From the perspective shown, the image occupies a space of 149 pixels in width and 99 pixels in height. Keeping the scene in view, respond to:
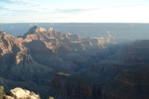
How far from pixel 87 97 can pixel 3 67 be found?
84115mm

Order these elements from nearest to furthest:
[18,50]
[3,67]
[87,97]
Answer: [87,97], [3,67], [18,50]

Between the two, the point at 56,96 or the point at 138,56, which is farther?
the point at 138,56

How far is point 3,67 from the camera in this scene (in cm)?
16812

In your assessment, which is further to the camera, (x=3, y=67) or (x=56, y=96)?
(x=3, y=67)

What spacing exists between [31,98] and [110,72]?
64143mm

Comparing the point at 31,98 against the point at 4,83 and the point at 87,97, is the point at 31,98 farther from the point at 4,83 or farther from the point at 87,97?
the point at 4,83

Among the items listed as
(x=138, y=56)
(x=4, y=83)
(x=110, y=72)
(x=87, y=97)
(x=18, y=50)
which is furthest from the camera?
(x=18, y=50)

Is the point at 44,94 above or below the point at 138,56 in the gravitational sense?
below

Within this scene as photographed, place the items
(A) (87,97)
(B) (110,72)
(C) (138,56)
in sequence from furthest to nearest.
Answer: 1. (C) (138,56)
2. (B) (110,72)
3. (A) (87,97)

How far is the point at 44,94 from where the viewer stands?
348 ft

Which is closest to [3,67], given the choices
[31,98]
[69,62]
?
[69,62]

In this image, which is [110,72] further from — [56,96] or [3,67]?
[3,67]

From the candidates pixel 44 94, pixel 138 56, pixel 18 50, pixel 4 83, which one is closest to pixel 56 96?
pixel 44 94

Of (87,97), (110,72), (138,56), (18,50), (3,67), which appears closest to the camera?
(87,97)
